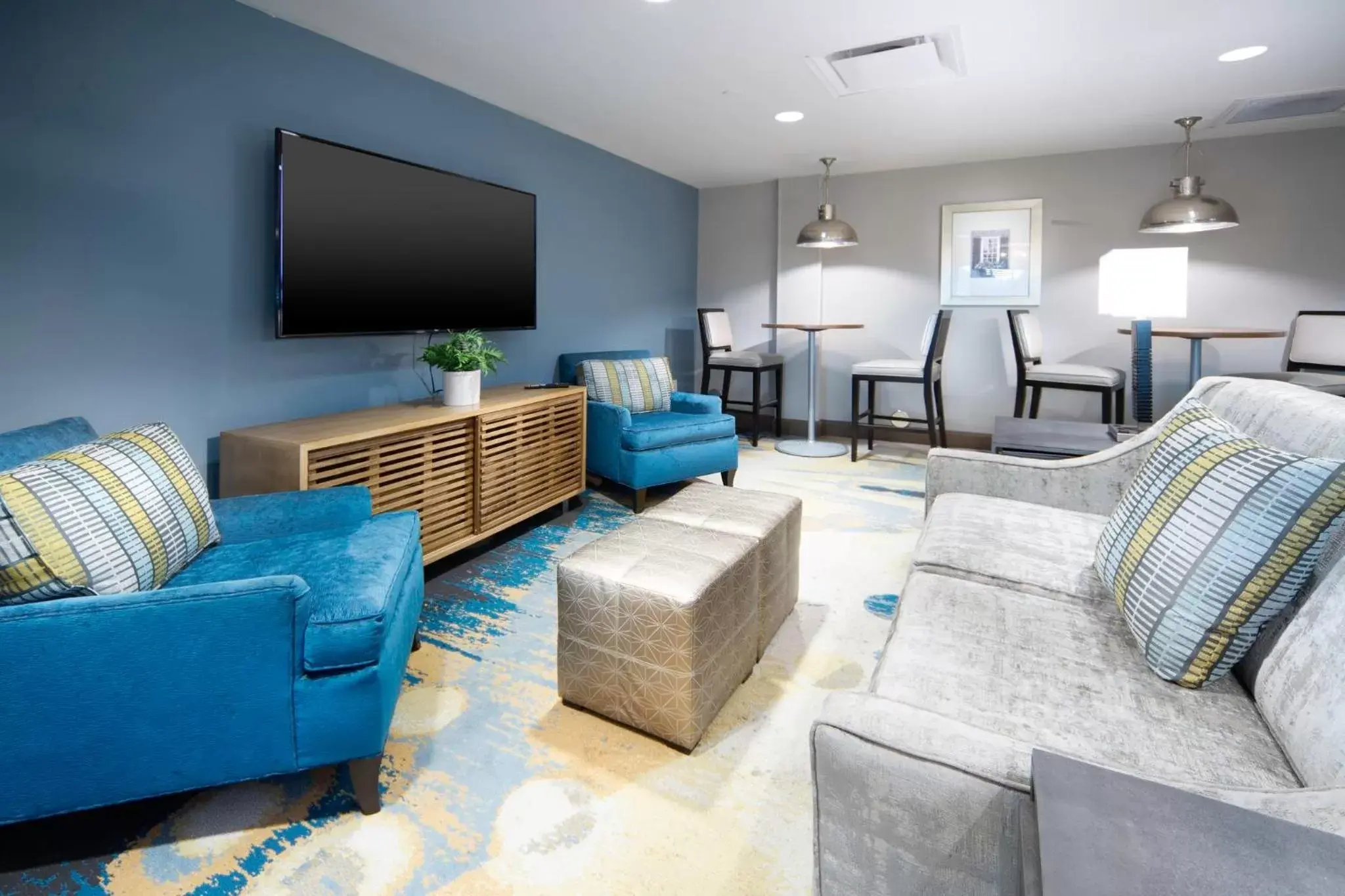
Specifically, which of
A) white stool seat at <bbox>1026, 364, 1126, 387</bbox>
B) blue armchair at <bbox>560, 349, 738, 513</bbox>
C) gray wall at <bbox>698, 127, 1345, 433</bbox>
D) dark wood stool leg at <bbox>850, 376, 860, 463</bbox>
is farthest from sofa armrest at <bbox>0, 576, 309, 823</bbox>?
gray wall at <bbox>698, 127, 1345, 433</bbox>

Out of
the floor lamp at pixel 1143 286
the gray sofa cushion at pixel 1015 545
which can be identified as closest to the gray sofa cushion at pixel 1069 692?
the gray sofa cushion at pixel 1015 545

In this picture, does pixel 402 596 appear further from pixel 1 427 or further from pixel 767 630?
pixel 1 427

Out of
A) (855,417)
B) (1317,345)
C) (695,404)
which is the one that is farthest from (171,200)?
(1317,345)

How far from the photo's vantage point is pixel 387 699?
149 cm

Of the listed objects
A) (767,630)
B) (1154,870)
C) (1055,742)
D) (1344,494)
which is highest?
(1344,494)

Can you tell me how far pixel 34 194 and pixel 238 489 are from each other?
1.01 m

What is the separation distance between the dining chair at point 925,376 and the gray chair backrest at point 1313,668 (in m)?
3.48

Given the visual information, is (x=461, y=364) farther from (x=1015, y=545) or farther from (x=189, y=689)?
(x=1015, y=545)

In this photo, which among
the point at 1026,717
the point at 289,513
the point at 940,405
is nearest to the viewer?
the point at 1026,717

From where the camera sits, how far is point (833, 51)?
3.04 metres

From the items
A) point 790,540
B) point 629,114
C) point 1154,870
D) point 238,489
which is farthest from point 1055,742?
point 629,114

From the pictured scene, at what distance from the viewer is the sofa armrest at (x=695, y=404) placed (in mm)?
4316

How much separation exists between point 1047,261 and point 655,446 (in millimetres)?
3313

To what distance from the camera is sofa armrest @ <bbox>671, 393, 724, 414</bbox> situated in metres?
4.32
